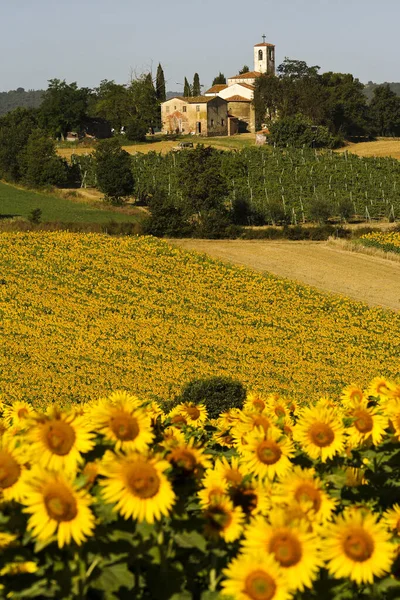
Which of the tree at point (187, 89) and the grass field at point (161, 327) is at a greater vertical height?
the tree at point (187, 89)

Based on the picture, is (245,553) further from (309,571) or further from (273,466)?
(273,466)

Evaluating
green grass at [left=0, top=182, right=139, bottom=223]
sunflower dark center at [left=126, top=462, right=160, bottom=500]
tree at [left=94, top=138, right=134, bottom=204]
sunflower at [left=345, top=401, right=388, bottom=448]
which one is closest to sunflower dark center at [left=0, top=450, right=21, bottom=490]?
sunflower dark center at [left=126, top=462, right=160, bottom=500]

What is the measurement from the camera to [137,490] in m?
3.56

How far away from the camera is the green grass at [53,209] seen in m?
63.1

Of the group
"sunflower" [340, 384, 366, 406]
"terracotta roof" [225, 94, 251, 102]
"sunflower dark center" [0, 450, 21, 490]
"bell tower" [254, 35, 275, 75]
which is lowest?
"terracotta roof" [225, 94, 251, 102]

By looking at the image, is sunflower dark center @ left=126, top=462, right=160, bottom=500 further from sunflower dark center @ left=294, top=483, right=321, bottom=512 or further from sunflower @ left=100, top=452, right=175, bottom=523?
sunflower dark center @ left=294, top=483, right=321, bottom=512

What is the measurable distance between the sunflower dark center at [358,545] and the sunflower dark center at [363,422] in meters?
1.65

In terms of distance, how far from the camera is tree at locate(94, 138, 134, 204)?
7250cm

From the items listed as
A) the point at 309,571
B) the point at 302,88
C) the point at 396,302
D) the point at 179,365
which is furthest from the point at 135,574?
the point at 302,88

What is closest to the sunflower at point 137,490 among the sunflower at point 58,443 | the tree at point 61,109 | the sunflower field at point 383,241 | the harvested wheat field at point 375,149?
the sunflower at point 58,443

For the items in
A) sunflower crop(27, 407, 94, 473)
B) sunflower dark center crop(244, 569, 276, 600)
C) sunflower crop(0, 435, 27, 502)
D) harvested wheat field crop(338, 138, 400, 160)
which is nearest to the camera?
sunflower dark center crop(244, 569, 276, 600)

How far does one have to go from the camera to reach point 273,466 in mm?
4480

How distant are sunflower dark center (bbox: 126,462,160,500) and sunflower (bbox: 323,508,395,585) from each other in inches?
28.5

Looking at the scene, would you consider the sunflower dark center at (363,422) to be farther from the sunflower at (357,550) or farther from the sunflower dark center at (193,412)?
the sunflower dark center at (193,412)
